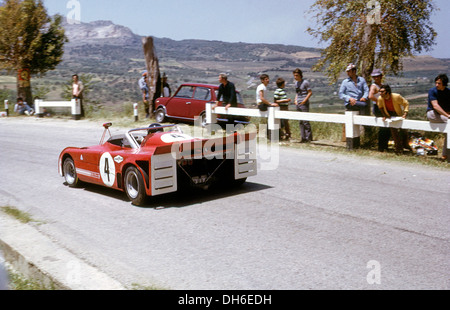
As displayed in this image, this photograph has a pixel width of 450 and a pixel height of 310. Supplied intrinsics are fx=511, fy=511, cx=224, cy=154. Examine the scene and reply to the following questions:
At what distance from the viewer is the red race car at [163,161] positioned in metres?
7.13

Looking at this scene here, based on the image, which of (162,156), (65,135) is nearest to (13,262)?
(162,156)

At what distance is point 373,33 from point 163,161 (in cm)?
1057

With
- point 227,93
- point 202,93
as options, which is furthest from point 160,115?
point 227,93

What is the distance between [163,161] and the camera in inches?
279

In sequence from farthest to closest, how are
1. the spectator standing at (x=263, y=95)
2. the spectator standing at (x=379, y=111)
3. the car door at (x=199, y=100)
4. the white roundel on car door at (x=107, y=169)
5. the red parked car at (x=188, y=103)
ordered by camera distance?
1. the car door at (x=199, y=100)
2. the red parked car at (x=188, y=103)
3. the spectator standing at (x=263, y=95)
4. the spectator standing at (x=379, y=111)
5. the white roundel on car door at (x=107, y=169)

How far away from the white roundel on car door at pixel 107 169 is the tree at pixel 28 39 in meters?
20.1

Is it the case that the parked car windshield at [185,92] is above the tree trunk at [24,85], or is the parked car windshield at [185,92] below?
below

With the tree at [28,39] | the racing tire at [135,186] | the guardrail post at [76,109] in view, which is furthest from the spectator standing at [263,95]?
A: the tree at [28,39]

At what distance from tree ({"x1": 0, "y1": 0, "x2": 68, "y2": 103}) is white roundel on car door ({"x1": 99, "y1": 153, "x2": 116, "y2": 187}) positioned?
20127mm

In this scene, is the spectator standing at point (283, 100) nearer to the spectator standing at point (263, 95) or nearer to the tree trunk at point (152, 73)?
the spectator standing at point (263, 95)

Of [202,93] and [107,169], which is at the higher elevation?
[202,93]

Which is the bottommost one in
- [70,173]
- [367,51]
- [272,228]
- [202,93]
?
[272,228]

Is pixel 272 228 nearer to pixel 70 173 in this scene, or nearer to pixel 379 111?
pixel 70 173
